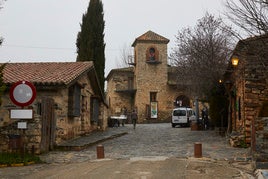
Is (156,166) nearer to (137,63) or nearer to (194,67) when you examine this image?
(194,67)

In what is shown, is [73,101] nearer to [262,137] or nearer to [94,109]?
[94,109]

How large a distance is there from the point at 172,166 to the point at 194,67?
44.0ft

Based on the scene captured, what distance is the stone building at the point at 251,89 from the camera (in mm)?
10414

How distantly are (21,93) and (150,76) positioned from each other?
36355 millimetres

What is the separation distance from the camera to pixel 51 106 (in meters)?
15.9

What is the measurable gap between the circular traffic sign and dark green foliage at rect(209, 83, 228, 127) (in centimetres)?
1506

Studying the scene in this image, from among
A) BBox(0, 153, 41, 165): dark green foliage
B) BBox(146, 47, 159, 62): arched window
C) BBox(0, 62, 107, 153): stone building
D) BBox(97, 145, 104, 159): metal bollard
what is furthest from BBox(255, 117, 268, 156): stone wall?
BBox(146, 47, 159, 62): arched window

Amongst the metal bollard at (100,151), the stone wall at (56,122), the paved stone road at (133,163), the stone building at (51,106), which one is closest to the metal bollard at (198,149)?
the paved stone road at (133,163)

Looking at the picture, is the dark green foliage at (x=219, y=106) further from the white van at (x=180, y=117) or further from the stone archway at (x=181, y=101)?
the stone archway at (x=181, y=101)

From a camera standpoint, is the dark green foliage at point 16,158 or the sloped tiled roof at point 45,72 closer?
the dark green foliage at point 16,158

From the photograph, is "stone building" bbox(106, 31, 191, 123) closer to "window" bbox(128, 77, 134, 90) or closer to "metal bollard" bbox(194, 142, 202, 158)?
"window" bbox(128, 77, 134, 90)

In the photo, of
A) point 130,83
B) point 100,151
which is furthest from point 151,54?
point 100,151

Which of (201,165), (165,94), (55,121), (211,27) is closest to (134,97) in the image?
(165,94)

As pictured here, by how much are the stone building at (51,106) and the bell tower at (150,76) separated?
22.4 meters
